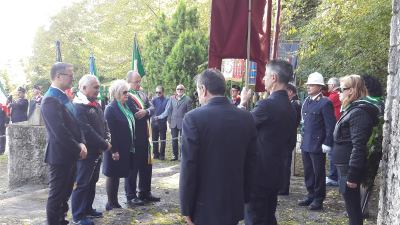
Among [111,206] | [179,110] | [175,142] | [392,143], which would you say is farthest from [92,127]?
[175,142]

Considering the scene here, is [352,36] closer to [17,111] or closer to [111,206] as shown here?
[111,206]

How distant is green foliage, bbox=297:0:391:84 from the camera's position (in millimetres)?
10125

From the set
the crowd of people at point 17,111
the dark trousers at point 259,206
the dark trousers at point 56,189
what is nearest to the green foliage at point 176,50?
the crowd of people at point 17,111

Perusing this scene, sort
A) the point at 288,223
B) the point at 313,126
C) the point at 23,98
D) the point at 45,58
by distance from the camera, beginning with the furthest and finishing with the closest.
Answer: the point at 45,58 < the point at 23,98 < the point at 313,126 < the point at 288,223

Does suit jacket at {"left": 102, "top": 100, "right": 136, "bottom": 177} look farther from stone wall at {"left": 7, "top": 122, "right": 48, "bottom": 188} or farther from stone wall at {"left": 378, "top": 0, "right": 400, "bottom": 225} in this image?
stone wall at {"left": 378, "top": 0, "right": 400, "bottom": 225}

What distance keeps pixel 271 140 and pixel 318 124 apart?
2679 mm

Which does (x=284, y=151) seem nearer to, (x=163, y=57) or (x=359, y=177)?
(x=359, y=177)

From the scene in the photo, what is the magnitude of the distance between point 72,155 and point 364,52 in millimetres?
8389

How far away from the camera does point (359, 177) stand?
460 centimetres

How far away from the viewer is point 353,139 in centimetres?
463

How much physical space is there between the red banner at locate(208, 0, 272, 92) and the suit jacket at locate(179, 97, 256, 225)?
2083 millimetres

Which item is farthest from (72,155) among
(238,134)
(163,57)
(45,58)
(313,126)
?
(45,58)

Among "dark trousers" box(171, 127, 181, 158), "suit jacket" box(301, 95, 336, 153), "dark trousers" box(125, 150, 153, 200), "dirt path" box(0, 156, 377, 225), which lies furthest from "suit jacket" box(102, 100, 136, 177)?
"dark trousers" box(171, 127, 181, 158)

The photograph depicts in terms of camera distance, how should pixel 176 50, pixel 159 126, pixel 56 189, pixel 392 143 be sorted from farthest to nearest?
1. pixel 176 50
2. pixel 159 126
3. pixel 56 189
4. pixel 392 143
